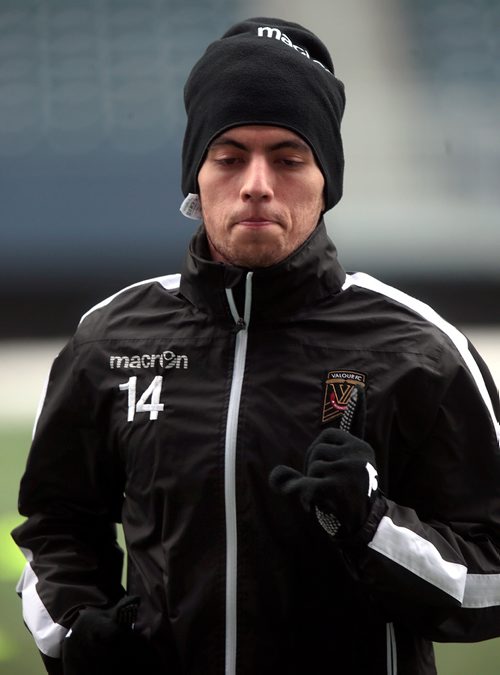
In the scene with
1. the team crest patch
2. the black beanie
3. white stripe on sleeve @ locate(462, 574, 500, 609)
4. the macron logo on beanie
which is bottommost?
white stripe on sleeve @ locate(462, 574, 500, 609)

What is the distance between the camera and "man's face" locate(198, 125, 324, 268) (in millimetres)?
1772

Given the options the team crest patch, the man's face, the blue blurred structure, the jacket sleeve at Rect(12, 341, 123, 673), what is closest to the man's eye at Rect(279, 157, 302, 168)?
the man's face

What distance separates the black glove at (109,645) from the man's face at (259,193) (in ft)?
1.64

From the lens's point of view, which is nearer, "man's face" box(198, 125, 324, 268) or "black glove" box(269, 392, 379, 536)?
"black glove" box(269, 392, 379, 536)

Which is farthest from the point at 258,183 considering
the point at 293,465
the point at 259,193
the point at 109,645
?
the point at 109,645

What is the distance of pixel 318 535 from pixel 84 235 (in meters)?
2.60

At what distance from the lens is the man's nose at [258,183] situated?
1.76 m

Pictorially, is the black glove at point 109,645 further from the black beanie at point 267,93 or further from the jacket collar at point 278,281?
the black beanie at point 267,93

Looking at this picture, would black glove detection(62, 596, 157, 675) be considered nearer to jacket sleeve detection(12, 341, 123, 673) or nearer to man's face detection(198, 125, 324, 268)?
jacket sleeve detection(12, 341, 123, 673)

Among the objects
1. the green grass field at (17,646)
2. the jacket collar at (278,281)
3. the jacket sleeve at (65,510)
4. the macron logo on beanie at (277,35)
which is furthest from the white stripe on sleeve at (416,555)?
the green grass field at (17,646)

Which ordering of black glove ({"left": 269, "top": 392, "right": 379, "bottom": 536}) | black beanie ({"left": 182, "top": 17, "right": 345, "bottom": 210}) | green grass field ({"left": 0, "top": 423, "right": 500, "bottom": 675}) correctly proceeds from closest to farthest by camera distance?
black glove ({"left": 269, "top": 392, "right": 379, "bottom": 536}) < black beanie ({"left": 182, "top": 17, "right": 345, "bottom": 210}) < green grass field ({"left": 0, "top": 423, "right": 500, "bottom": 675})

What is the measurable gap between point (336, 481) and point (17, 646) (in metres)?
1.58

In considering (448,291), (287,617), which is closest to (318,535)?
(287,617)

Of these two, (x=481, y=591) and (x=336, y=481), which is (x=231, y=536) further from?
(x=481, y=591)
